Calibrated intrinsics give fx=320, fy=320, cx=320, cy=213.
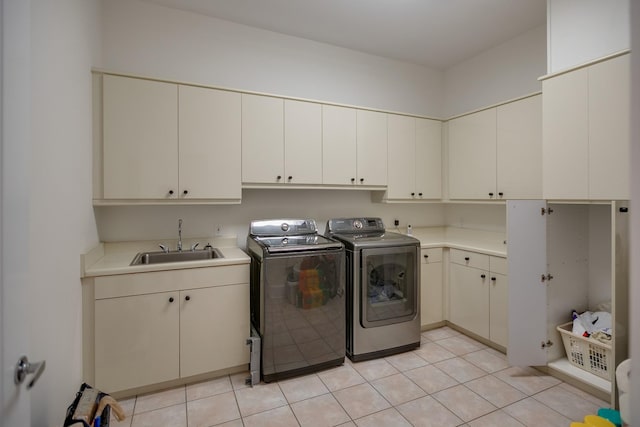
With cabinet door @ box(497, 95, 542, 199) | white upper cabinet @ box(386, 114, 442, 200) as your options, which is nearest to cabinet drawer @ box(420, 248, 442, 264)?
white upper cabinet @ box(386, 114, 442, 200)

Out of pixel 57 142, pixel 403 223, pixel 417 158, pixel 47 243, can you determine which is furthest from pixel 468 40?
pixel 47 243

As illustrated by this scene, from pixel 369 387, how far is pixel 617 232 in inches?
75.7

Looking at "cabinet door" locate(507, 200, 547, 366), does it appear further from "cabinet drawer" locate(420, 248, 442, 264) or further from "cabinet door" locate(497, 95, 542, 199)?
"cabinet drawer" locate(420, 248, 442, 264)

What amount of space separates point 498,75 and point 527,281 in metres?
2.19

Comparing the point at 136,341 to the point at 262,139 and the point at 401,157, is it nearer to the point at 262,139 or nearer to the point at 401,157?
the point at 262,139

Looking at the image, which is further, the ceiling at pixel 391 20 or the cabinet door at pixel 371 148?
the cabinet door at pixel 371 148

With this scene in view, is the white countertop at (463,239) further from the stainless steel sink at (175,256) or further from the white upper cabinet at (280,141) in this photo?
the stainless steel sink at (175,256)

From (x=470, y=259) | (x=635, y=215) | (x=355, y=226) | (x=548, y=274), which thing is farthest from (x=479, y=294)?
(x=635, y=215)

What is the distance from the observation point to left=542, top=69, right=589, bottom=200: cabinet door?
216 centimetres

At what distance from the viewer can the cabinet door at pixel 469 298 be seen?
2932mm

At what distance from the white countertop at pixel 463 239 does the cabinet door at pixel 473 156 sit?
46 cm

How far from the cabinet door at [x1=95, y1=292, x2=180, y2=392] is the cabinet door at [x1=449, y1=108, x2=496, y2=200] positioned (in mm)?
2922

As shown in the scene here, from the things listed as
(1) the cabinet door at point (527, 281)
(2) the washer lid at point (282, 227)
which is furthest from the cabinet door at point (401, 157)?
(1) the cabinet door at point (527, 281)

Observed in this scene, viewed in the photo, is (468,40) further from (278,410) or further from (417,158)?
(278,410)
